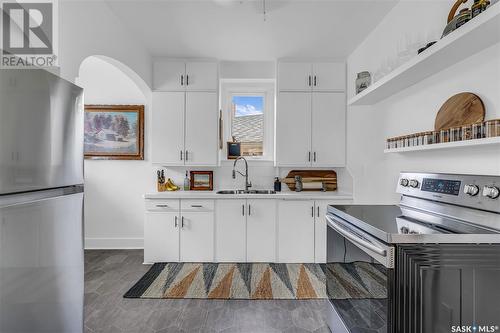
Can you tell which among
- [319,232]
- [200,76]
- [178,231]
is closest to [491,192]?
[319,232]

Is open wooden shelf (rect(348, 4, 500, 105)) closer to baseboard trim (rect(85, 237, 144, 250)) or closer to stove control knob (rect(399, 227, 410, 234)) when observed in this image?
stove control knob (rect(399, 227, 410, 234))

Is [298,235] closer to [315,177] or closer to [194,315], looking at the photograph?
[315,177]

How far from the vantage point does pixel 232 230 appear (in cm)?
321

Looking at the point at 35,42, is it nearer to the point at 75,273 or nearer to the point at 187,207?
the point at 75,273

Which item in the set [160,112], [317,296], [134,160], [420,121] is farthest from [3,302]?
[134,160]

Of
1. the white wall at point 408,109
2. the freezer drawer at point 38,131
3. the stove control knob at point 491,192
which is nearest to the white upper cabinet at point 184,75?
the white wall at point 408,109

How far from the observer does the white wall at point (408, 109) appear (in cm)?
144

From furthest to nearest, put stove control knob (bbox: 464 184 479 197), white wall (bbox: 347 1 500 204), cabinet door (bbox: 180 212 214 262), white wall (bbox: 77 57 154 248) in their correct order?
white wall (bbox: 77 57 154 248), cabinet door (bbox: 180 212 214 262), white wall (bbox: 347 1 500 204), stove control knob (bbox: 464 184 479 197)

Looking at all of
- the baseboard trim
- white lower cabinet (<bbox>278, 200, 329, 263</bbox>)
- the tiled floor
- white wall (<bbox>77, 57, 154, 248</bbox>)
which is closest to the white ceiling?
white wall (<bbox>77, 57, 154, 248</bbox>)

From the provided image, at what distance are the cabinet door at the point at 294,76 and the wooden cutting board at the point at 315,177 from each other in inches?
44.7

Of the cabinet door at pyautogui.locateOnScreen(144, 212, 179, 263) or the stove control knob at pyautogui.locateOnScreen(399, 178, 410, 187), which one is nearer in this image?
the stove control knob at pyautogui.locateOnScreen(399, 178, 410, 187)

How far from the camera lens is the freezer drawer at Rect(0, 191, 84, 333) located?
0.84 metres

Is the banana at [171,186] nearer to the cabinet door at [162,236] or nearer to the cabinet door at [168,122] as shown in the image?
the cabinet door at [168,122]

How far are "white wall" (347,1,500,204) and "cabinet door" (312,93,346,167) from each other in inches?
4.8
